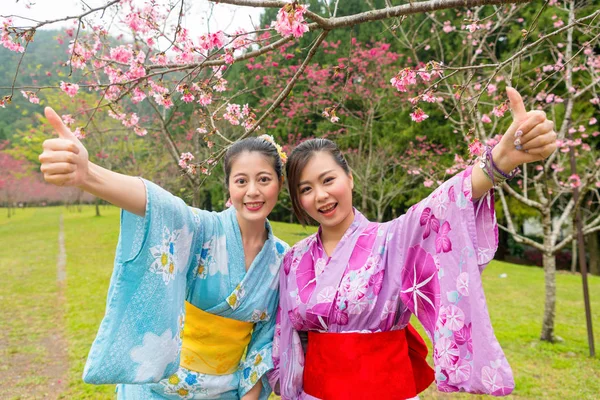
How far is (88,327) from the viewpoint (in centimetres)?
644

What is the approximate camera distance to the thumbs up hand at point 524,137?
1350mm

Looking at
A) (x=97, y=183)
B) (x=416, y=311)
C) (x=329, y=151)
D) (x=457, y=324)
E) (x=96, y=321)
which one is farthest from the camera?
(x=96, y=321)

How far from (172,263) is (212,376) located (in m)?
0.65

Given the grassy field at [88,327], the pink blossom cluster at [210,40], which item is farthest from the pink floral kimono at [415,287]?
the grassy field at [88,327]

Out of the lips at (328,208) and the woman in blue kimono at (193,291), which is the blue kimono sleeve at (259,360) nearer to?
the woman in blue kimono at (193,291)

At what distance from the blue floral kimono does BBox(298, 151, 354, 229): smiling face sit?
0.37m

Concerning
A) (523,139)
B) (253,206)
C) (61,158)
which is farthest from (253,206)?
(523,139)

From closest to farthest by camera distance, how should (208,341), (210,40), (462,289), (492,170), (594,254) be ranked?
(492,170) → (462,289) → (208,341) → (210,40) → (594,254)

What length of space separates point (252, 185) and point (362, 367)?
3.05ft

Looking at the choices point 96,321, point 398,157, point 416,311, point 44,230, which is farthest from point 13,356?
point 44,230

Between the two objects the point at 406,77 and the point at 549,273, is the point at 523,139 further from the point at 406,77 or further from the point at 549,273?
the point at 549,273

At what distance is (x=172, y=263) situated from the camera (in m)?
1.80

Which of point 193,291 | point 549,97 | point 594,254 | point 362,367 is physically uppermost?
point 549,97

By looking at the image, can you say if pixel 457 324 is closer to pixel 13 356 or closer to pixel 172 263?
pixel 172 263
